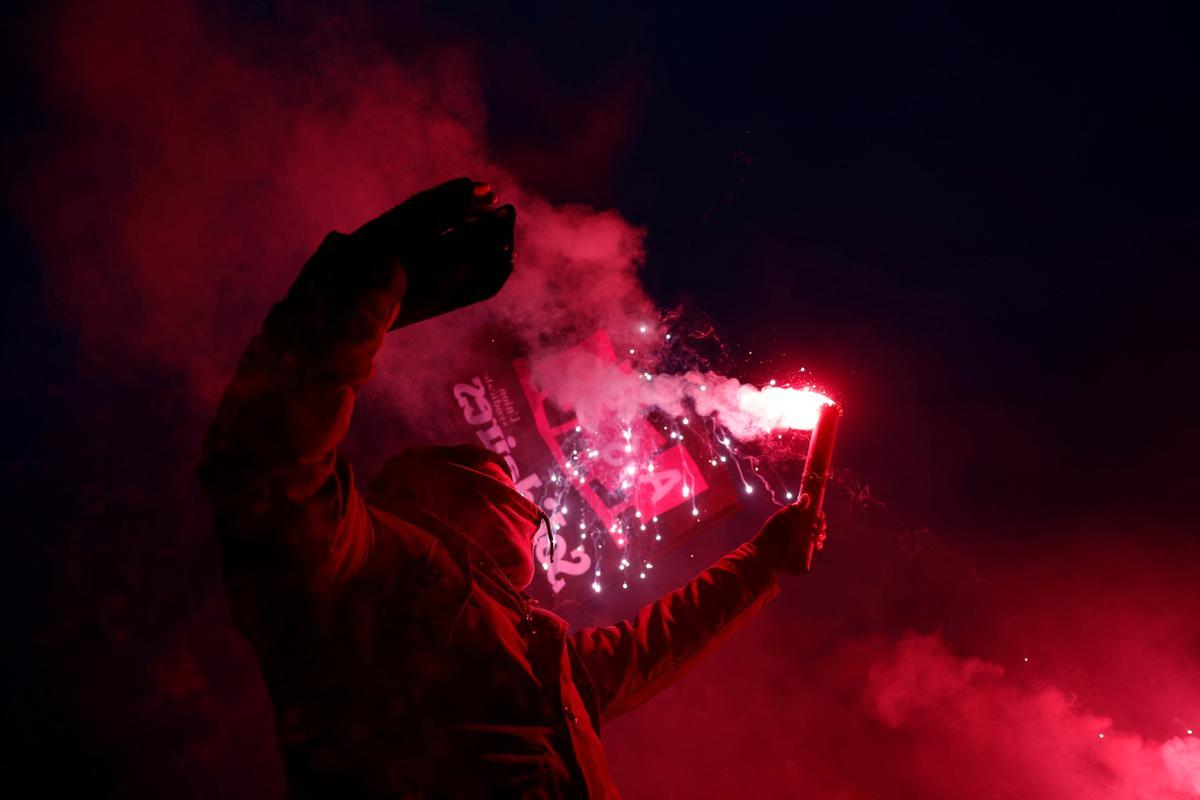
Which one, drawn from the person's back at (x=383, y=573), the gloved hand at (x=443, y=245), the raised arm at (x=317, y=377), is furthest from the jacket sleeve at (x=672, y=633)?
the gloved hand at (x=443, y=245)

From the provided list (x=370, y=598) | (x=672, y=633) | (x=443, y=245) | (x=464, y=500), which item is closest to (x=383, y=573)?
(x=370, y=598)

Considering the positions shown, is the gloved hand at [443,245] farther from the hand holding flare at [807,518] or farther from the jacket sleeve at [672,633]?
the hand holding flare at [807,518]

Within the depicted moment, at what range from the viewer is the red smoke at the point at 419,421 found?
12.2ft

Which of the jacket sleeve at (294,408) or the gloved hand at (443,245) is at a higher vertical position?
the gloved hand at (443,245)

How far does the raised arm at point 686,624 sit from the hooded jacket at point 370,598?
9 cm

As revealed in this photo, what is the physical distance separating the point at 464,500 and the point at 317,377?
1.25 metres

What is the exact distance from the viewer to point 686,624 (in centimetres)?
268

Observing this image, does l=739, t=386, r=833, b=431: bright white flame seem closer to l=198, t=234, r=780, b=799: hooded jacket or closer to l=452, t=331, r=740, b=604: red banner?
l=452, t=331, r=740, b=604: red banner

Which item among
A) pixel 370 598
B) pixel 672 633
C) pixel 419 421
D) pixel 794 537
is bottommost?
pixel 672 633


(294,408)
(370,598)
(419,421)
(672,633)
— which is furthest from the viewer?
(419,421)

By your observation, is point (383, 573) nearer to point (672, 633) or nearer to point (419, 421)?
point (672, 633)

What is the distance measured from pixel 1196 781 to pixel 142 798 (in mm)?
8625

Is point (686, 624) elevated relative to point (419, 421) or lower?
lower

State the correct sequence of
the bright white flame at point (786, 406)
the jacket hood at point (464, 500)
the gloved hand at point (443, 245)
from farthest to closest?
the bright white flame at point (786, 406) → the jacket hood at point (464, 500) → the gloved hand at point (443, 245)
